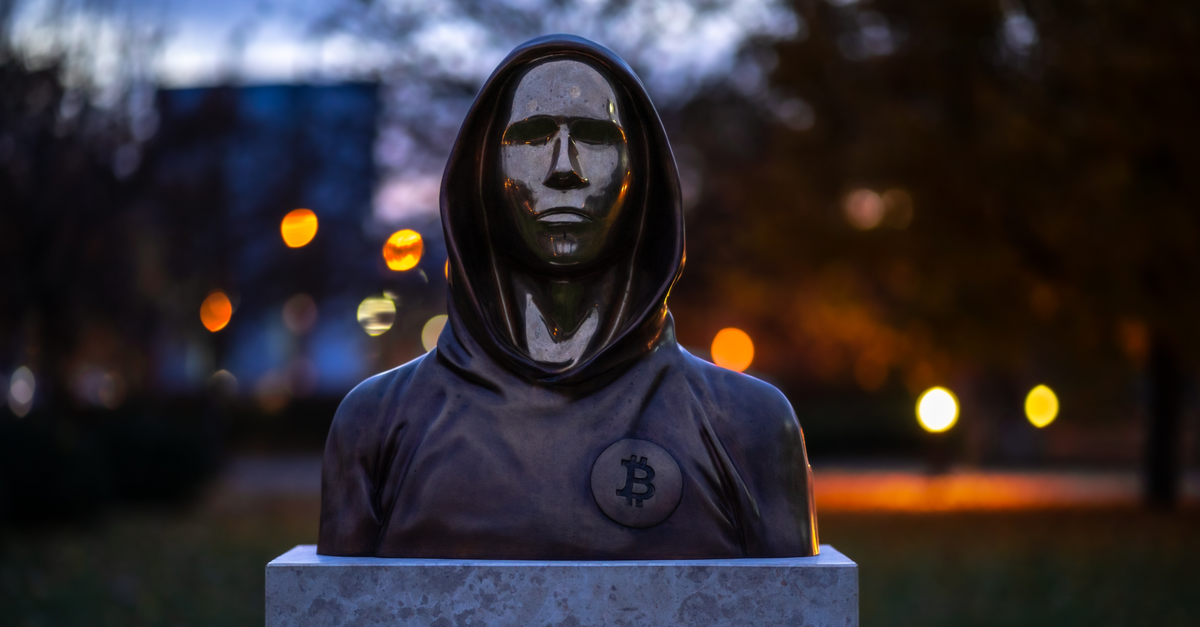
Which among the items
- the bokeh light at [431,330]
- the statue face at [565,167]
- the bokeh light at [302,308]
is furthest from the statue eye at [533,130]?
the bokeh light at [302,308]

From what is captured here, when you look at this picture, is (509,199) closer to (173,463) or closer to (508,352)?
(508,352)

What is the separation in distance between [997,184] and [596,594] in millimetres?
12966

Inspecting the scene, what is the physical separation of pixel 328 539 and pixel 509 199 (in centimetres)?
107

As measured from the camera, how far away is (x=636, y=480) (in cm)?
329

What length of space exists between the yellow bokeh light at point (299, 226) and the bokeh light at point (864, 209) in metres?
10.1

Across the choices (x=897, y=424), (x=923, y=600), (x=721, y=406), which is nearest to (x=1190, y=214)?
(x=923, y=600)

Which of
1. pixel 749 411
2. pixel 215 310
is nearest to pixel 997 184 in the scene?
pixel 749 411

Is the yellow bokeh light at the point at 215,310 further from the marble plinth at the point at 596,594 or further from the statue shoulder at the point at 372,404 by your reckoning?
the marble plinth at the point at 596,594

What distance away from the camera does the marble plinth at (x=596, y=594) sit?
3.07 m

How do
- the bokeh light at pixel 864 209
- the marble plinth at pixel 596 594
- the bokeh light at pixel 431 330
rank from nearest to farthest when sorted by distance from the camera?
the marble plinth at pixel 596 594 → the bokeh light at pixel 864 209 → the bokeh light at pixel 431 330

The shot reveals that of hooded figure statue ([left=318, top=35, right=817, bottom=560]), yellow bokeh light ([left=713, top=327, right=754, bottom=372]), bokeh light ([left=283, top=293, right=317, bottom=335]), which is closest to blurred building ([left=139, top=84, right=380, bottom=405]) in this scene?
bokeh light ([left=283, top=293, right=317, bottom=335])

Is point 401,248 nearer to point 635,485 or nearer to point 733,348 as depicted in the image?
point 635,485

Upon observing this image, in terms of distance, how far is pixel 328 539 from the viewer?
135 inches

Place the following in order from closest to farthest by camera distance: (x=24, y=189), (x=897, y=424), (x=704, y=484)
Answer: (x=704, y=484), (x=24, y=189), (x=897, y=424)
